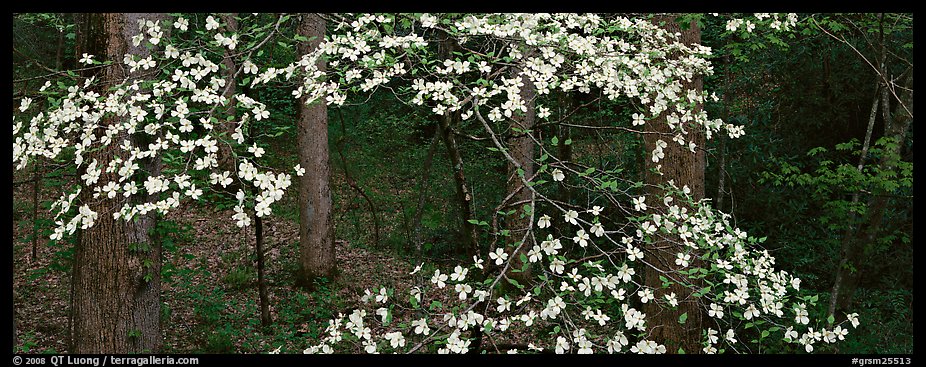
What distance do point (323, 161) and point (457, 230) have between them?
2.81 metres

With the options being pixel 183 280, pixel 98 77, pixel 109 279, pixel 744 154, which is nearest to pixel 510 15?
pixel 98 77

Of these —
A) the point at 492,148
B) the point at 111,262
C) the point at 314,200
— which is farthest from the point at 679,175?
the point at 314,200

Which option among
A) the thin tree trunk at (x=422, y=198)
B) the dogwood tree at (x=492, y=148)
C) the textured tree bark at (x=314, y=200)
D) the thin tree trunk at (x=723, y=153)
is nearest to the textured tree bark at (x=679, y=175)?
the dogwood tree at (x=492, y=148)

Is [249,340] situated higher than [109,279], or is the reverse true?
[109,279]

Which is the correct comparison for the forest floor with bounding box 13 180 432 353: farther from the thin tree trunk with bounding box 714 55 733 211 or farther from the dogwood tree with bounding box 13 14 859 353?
the thin tree trunk with bounding box 714 55 733 211

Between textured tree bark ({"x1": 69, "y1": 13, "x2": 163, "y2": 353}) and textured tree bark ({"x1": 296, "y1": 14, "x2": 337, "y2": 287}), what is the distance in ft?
12.3

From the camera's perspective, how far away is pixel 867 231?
22.3 feet

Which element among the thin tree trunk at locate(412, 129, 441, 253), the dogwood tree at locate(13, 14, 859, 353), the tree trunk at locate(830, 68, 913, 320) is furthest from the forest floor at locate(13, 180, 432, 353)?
the tree trunk at locate(830, 68, 913, 320)

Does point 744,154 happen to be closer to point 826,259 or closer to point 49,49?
point 826,259

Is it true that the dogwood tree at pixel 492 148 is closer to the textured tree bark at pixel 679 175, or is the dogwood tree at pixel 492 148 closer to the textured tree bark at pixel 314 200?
the textured tree bark at pixel 679 175

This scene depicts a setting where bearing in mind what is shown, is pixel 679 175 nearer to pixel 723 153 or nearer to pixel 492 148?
pixel 723 153

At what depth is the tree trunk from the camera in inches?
253

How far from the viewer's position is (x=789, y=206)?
7914mm
